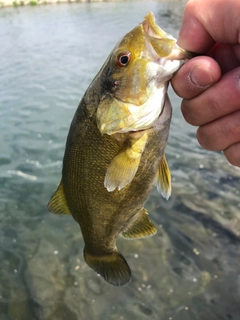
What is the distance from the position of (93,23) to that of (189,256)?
22.1 metres

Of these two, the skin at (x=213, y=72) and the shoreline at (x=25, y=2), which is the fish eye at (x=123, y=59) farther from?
the shoreline at (x=25, y=2)

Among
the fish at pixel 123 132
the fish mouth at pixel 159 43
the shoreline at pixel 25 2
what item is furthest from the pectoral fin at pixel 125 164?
the shoreline at pixel 25 2

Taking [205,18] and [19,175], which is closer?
[205,18]

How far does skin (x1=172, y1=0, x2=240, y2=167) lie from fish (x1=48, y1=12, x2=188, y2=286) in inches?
5.0

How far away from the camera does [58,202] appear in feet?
7.91

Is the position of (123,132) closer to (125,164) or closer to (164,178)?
(125,164)

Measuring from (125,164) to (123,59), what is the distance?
58 cm

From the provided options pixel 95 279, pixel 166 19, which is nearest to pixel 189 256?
pixel 95 279

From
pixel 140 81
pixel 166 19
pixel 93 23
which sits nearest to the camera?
pixel 140 81

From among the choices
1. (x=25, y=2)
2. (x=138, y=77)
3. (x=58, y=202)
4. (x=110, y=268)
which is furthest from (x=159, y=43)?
(x=25, y=2)

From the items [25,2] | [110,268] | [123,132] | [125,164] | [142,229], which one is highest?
[123,132]

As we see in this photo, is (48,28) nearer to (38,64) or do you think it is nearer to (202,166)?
(38,64)

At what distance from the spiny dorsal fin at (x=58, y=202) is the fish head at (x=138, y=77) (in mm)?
678

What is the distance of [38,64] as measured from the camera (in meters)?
14.3
